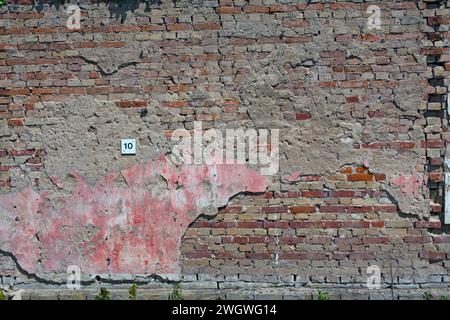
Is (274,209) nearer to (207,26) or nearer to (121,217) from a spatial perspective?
(121,217)

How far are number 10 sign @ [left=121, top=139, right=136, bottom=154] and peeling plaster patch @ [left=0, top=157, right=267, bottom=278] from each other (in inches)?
5.6

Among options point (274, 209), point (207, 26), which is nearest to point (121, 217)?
point (274, 209)

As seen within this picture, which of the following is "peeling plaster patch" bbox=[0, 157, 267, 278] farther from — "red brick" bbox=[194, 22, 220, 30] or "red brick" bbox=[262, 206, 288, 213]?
"red brick" bbox=[194, 22, 220, 30]

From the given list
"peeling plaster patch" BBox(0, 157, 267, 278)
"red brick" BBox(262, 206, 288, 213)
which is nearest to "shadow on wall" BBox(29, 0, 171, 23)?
"peeling plaster patch" BBox(0, 157, 267, 278)

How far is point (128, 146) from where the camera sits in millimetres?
4570

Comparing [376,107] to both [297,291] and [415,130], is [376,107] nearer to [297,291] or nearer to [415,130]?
[415,130]

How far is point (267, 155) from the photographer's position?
4531 millimetres

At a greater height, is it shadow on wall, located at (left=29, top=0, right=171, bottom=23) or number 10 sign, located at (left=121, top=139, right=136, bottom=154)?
shadow on wall, located at (left=29, top=0, right=171, bottom=23)

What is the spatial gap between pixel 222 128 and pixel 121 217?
1158 mm

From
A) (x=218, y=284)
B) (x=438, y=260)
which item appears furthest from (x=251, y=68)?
(x=438, y=260)

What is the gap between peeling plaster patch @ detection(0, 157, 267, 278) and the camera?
4566 mm

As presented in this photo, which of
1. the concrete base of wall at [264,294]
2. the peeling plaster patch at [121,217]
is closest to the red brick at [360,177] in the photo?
the peeling plaster patch at [121,217]

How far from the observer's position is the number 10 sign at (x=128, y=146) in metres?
4.57

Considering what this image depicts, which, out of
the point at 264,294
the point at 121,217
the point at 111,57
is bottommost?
the point at 264,294
